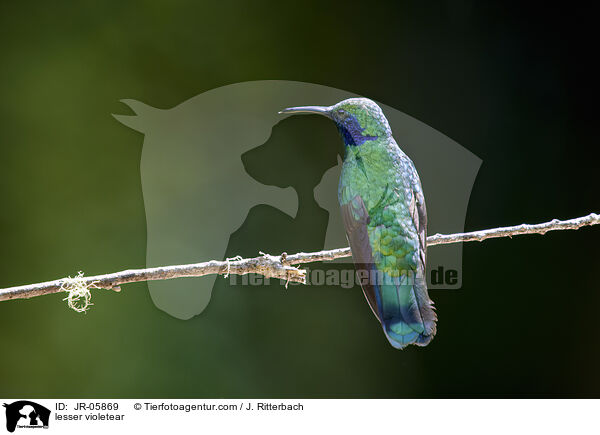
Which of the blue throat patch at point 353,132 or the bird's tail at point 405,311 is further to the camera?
the blue throat patch at point 353,132

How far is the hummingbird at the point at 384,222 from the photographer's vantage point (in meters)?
1.04

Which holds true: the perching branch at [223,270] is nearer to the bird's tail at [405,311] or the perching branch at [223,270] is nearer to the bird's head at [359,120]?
the bird's tail at [405,311]

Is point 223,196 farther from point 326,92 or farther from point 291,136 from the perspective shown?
point 326,92

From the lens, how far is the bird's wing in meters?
1.12

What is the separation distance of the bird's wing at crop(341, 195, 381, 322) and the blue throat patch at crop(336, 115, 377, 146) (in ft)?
0.42

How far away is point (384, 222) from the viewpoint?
119 centimetres

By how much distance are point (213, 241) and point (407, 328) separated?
5.06 feet

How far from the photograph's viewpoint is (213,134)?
2.49m

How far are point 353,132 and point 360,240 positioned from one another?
25 centimetres
